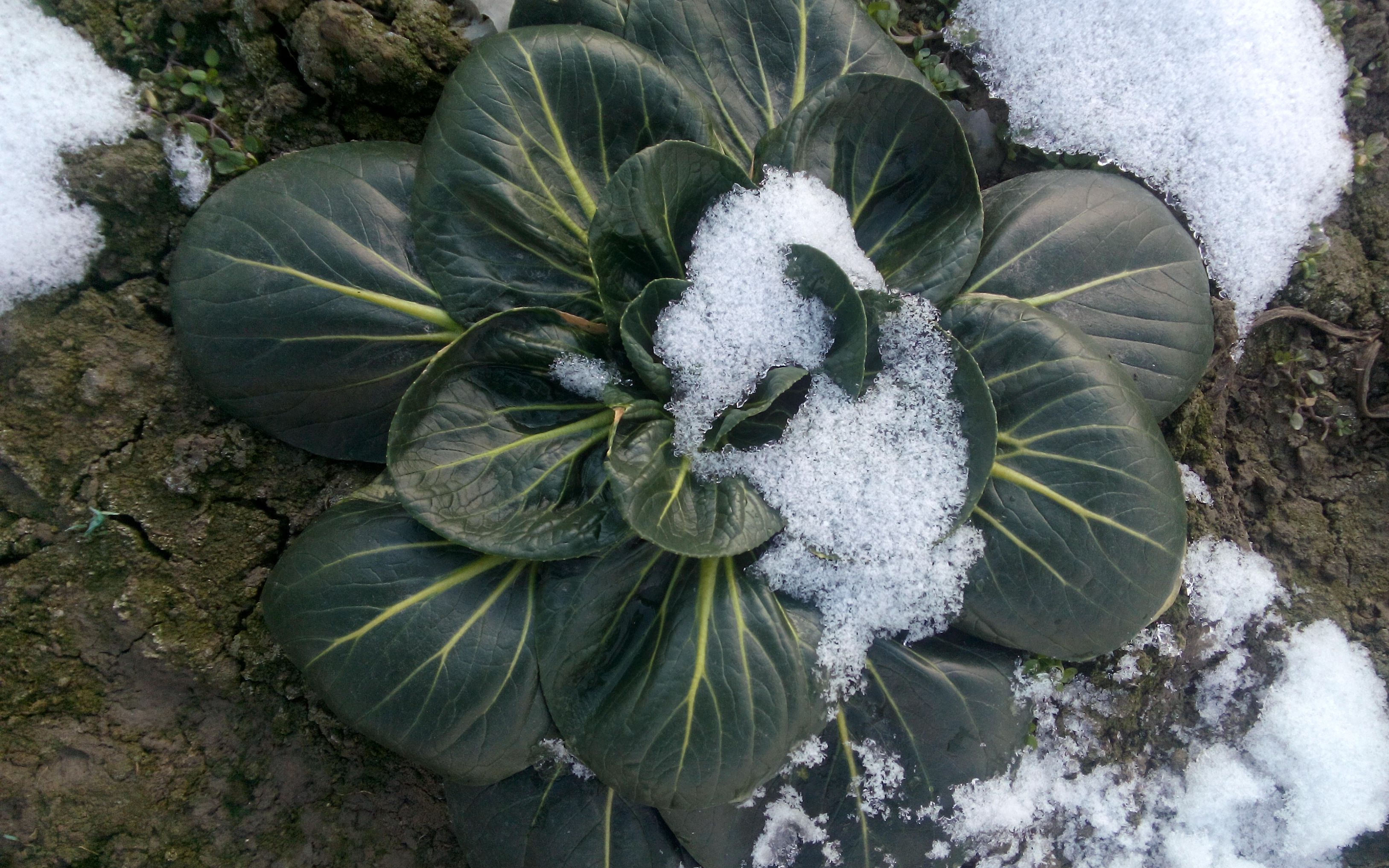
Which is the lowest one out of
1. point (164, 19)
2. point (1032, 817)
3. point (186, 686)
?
point (186, 686)

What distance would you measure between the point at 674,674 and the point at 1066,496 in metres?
1.36

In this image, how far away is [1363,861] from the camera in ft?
→ 10.9

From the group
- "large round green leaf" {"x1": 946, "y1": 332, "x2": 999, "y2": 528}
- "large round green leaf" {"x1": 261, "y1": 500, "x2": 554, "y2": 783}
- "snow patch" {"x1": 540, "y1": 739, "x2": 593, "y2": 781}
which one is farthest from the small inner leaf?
"snow patch" {"x1": 540, "y1": 739, "x2": 593, "y2": 781}

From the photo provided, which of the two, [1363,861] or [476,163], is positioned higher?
[476,163]

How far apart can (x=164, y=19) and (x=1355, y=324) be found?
492 cm

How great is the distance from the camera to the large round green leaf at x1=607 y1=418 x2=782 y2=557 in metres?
2.32

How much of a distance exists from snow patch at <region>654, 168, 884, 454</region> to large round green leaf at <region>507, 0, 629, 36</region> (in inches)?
33.9

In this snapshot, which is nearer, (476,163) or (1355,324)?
(476,163)

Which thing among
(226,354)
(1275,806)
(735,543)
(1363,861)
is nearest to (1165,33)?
(735,543)

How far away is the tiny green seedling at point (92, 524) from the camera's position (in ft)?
9.66

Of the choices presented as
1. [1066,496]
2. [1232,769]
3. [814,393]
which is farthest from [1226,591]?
[814,393]

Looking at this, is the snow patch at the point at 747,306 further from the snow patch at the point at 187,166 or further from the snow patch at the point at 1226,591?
the snow patch at the point at 1226,591

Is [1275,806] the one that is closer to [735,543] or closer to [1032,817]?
[1032,817]

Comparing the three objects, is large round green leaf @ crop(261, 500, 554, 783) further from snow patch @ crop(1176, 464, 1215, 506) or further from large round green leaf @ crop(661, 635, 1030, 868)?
snow patch @ crop(1176, 464, 1215, 506)
